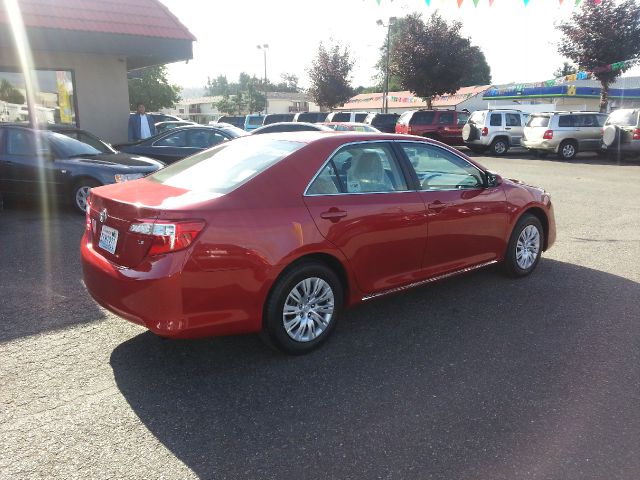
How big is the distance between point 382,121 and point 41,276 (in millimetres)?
20507

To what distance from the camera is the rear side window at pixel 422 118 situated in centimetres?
2208

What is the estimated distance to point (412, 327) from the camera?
4.26 metres

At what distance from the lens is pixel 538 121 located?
20.4 metres

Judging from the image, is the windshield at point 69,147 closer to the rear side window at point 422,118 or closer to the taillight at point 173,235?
the taillight at point 173,235

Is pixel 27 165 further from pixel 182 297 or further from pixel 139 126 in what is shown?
pixel 182 297

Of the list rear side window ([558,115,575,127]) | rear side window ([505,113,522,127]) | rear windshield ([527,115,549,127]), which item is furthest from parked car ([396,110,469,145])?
rear side window ([558,115,575,127])

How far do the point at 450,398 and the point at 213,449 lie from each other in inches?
55.7

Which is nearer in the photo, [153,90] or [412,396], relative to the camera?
[412,396]

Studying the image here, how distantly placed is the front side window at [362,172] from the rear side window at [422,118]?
18.5 m

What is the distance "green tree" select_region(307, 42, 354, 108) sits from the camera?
3703 cm

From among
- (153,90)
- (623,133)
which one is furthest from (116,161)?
(153,90)

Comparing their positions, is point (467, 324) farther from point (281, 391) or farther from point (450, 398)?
point (281, 391)

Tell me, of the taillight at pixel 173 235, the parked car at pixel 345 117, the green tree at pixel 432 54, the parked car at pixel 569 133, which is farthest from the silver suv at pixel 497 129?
the taillight at pixel 173 235

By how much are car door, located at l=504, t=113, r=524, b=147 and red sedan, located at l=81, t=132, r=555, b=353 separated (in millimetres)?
18535
